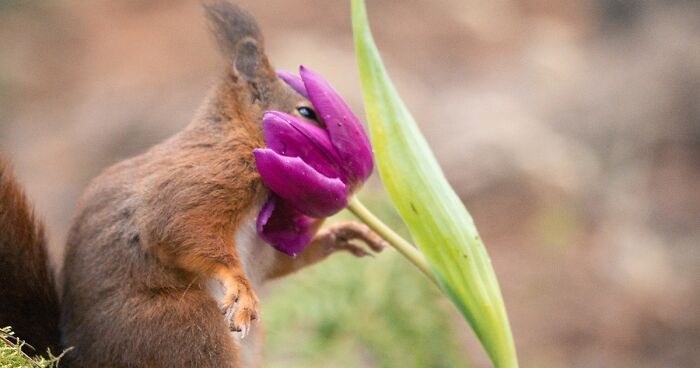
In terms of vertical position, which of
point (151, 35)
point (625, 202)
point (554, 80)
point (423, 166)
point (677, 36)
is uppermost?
point (677, 36)

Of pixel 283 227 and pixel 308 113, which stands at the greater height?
pixel 308 113

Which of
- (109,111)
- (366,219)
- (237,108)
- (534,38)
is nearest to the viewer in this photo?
(366,219)

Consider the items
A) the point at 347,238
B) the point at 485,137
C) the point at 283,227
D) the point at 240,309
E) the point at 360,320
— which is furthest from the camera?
the point at 485,137

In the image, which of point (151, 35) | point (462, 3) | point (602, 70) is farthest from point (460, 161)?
point (151, 35)

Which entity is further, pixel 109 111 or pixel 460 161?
pixel 109 111

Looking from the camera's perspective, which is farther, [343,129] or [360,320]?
[360,320]

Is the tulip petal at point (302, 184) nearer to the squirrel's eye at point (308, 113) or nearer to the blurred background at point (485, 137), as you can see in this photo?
the squirrel's eye at point (308, 113)

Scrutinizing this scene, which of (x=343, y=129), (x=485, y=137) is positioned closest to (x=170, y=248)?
(x=343, y=129)

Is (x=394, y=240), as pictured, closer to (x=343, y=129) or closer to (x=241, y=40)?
(x=343, y=129)

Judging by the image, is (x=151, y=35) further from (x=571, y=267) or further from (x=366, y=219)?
(x=366, y=219)
